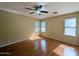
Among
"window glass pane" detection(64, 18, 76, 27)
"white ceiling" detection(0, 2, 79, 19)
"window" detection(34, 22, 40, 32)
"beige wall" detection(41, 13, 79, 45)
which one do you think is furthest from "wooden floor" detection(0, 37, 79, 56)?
"white ceiling" detection(0, 2, 79, 19)

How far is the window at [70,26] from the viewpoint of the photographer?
5.86 ft

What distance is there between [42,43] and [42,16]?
62 cm

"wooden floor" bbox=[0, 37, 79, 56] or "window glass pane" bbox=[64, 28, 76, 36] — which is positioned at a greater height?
"window glass pane" bbox=[64, 28, 76, 36]

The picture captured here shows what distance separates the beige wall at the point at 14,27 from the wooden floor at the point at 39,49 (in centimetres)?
14

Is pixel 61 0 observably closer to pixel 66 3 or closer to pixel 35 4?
pixel 66 3

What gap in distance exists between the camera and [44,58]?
187 cm

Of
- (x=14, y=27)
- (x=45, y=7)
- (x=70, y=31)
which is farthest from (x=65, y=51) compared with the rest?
(x=14, y=27)

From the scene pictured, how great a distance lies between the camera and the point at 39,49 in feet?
6.32

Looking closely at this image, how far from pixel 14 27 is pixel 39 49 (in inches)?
28.9

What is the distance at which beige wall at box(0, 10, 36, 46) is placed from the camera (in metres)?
1.82

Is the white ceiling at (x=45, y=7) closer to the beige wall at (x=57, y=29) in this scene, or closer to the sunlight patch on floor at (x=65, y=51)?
the beige wall at (x=57, y=29)

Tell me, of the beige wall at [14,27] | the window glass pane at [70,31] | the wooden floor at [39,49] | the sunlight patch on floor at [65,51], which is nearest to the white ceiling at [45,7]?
the beige wall at [14,27]

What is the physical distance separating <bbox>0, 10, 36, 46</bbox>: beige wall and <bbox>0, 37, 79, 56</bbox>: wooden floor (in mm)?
142

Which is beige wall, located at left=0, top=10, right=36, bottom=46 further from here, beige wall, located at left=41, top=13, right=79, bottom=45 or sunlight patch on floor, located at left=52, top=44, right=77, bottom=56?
sunlight patch on floor, located at left=52, top=44, right=77, bottom=56
